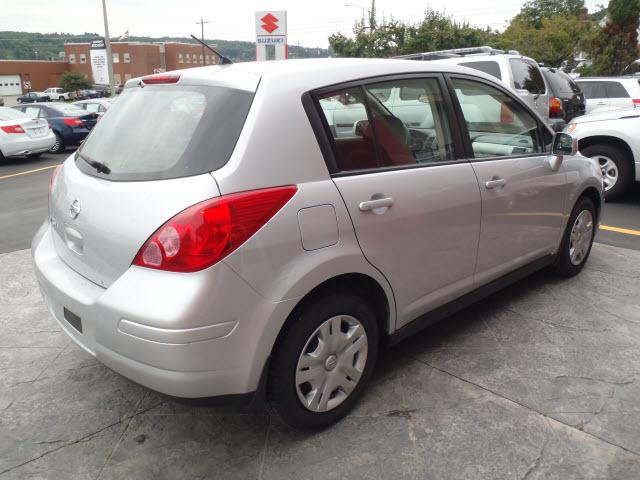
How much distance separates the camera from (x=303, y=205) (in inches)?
90.6

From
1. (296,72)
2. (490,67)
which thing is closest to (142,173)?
(296,72)

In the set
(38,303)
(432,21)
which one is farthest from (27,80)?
(38,303)

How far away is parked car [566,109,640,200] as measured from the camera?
693 cm

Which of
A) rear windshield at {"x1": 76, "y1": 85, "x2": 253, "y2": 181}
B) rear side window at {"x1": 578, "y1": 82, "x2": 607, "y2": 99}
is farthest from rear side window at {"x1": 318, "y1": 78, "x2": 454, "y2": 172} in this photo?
rear side window at {"x1": 578, "y1": 82, "x2": 607, "y2": 99}

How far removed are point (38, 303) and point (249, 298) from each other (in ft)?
8.83

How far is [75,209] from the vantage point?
2.56 meters

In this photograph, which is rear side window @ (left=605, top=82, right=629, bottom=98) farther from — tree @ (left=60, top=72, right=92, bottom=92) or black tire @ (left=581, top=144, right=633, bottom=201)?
tree @ (left=60, top=72, right=92, bottom=92)

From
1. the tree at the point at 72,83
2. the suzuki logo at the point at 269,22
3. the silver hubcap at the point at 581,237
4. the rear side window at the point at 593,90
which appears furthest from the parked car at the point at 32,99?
the silver hubcap at the point at 581,237

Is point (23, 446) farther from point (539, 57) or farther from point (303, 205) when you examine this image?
point (539, 57)

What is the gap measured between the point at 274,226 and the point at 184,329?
52 centimetres

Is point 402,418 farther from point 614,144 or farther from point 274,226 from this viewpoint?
point 614,144

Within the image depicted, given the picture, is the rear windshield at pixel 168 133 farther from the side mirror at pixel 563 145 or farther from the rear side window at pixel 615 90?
the rear side window at pixel 615 90

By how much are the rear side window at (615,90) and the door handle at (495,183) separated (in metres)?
10.6

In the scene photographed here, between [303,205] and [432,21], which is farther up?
[432,21]
